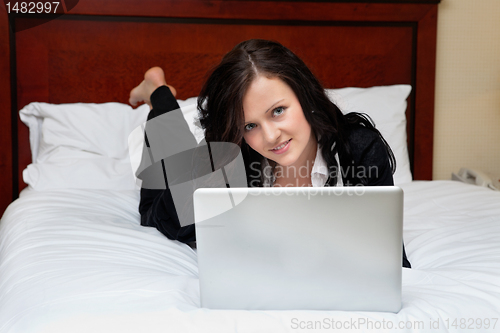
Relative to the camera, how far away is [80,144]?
1.90m

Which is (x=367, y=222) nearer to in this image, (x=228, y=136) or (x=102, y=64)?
(x=228, y=136)

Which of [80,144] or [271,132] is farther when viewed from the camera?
[80,144]

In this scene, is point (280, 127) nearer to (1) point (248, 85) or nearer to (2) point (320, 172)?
(1) point (248, 85)

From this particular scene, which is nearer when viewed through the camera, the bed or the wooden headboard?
the bed

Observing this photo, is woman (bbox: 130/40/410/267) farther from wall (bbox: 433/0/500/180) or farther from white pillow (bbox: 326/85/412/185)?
wall (bbox: 433/0/500/180)

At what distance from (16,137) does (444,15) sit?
2169mm

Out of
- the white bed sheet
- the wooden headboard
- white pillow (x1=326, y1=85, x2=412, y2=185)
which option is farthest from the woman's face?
the wooden headboard

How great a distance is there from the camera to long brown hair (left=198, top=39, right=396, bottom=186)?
118 cm

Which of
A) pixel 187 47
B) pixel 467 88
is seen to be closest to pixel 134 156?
pixel 187 47

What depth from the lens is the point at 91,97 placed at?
211 cm

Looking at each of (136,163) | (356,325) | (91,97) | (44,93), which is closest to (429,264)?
(356,325)

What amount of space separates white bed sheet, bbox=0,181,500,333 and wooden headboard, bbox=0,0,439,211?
0.78 metres

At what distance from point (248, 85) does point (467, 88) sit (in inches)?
65.3

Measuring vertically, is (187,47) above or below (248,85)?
above
